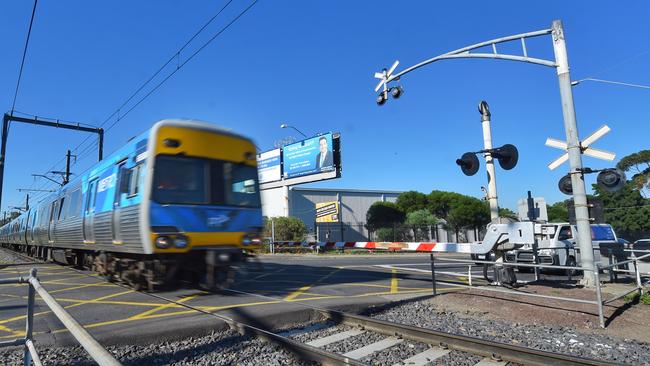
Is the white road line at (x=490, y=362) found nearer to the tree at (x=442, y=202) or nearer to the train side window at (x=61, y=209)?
the train side window at (x=61, y=209)

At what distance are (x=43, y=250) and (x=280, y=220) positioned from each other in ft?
63.0

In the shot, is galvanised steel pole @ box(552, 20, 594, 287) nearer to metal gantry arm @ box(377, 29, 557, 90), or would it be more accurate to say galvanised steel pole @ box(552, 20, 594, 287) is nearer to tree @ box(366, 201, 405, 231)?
metal gantry arm @ box(377, 29, 557, 90)

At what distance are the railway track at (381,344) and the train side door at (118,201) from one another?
321cm

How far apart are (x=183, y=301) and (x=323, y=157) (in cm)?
3184

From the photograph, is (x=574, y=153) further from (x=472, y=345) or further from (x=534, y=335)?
(x=472, y=345)

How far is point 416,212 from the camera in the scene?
5000 centimetres

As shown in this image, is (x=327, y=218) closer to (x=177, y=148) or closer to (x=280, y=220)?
(x=280, y=220)

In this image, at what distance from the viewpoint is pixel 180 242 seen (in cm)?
809

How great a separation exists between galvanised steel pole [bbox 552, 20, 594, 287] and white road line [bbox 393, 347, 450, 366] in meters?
5.87

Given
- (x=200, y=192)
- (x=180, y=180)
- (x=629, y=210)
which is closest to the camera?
(x=180, y=180)

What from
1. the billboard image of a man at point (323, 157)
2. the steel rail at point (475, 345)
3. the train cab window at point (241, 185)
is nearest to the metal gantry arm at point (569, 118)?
the steel rail at point (475, 345)

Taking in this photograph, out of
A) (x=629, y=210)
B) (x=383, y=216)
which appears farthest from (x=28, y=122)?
(x=629, y=210)

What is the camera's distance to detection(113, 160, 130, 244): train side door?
9.18 m

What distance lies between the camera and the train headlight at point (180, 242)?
8.05 metres
